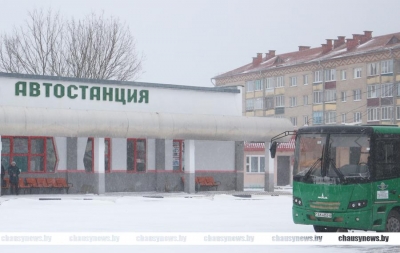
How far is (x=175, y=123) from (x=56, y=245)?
935 inches

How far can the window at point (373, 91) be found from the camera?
277ft

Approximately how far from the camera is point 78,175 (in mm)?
40062

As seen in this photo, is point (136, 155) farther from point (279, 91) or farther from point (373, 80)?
point (279, 91)

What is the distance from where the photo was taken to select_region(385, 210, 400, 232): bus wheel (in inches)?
748

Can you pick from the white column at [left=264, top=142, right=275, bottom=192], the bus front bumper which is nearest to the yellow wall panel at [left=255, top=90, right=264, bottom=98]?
the white column at [left=264, top=142, right=275, bottom=192]

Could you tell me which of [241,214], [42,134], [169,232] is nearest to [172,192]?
[42,134]

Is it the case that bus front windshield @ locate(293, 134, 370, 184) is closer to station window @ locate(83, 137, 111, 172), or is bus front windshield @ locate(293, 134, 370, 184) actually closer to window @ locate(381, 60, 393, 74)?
station window @ locate(83, 137, 111, 172)

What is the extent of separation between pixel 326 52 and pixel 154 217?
230 feet

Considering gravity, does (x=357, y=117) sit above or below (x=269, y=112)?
below

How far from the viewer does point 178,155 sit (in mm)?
43375

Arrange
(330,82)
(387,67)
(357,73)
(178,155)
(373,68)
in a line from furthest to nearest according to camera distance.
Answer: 1. (330,82)
2. (357,73)
3. (373,68)
4. (387,67)
5. (178,155)

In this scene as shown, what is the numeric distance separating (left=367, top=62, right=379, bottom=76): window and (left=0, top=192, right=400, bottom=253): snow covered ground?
4733cm

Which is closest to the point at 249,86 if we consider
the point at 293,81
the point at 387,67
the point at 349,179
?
the point at 293,81

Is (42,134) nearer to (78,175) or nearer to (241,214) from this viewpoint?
(78,175)
